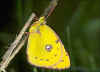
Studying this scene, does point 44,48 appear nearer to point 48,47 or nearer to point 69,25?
point 48,47

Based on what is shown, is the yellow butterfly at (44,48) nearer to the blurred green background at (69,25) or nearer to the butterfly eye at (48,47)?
the butterfly eye at (48,47)

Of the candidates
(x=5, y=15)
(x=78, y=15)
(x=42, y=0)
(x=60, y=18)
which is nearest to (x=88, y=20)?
(x=78, y=15)

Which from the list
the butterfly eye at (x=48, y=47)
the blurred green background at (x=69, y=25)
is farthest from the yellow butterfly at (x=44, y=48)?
the blurred green background at (x=69, y=25)

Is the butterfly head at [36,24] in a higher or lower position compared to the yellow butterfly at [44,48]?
higher

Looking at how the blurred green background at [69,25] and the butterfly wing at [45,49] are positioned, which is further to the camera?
the blurred green background at [69,25]

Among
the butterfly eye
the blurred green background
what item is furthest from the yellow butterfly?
the blurred green background

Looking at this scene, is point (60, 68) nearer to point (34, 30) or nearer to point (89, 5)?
point (34, 30)
